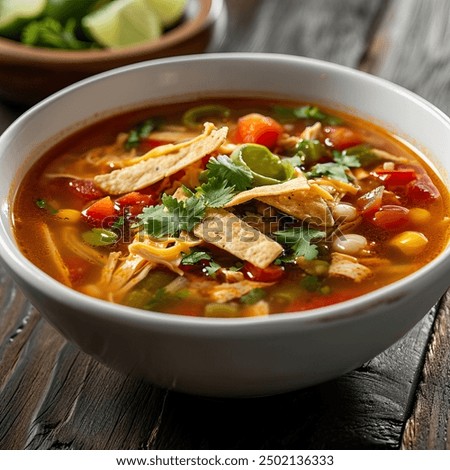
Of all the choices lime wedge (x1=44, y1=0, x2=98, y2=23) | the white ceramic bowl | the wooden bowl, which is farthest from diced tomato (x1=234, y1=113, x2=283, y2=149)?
lime wedge (x1=44, y1=0, x2=98, y2=23)

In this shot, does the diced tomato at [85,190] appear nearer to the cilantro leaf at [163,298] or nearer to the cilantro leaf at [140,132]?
the cilantro leaf at [140,132]

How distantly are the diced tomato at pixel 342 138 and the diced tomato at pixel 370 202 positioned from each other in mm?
367

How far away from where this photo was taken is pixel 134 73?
3.58 m

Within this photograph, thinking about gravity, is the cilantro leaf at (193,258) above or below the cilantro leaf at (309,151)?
below

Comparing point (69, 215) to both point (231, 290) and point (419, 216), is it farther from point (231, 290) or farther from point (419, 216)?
point (419, 216)

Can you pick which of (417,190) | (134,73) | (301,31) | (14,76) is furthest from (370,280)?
(301,31)

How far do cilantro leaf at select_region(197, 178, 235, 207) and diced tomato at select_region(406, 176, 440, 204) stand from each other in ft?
2.28

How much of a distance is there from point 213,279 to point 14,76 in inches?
83.2

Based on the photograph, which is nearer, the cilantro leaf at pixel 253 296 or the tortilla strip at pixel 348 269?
the cilantro leaf at pixel 253 296

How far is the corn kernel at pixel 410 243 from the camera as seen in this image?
9.17 feet

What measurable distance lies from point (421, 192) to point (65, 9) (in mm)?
2631

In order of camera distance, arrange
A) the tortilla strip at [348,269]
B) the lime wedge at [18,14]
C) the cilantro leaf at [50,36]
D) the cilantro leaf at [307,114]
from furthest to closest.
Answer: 1. the lime wedge at [18,14]
2. the cilantro leaf at [50,36]
3. the cilantro leaf at [307,114]
4. the tortilla strip at [348,269]

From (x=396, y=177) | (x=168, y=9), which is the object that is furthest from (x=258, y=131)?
(x=168, y=9)

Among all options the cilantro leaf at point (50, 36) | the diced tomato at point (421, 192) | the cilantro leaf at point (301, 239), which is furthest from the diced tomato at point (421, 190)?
the cilantro leaf at point (50, 36)
